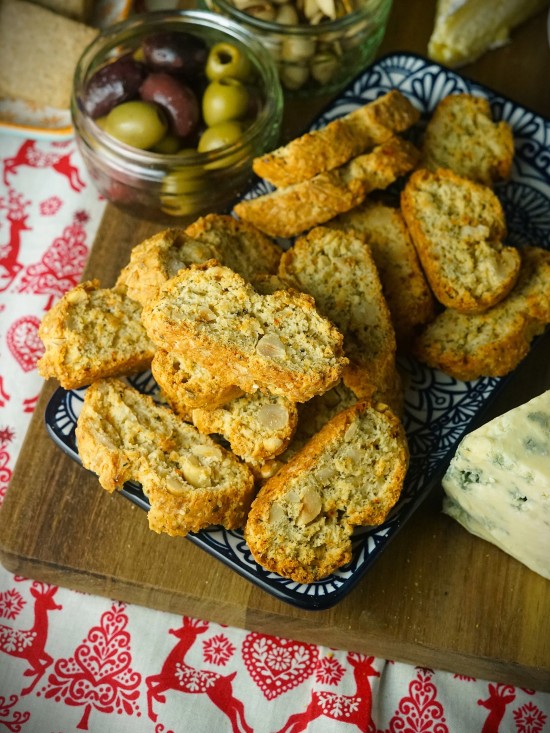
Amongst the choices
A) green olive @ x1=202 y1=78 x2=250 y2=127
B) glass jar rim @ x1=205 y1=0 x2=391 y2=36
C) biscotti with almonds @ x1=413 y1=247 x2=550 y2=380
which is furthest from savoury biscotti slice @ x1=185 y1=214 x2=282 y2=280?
glass jar rim @ x1=205 y1=0 x2=391 y2=36

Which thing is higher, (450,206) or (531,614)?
(450,206)

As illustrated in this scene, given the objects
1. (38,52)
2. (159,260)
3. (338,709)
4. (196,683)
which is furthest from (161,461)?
(38,52)

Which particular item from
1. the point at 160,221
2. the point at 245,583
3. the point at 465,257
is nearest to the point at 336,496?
the point at 245,583

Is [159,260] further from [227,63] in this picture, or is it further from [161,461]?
[227,63]

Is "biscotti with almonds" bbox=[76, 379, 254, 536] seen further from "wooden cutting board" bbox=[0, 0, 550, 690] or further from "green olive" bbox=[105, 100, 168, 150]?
"green olive" bbox=[105, 100, 168, 150]

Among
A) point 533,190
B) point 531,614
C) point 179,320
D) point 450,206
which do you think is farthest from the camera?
point 533,190

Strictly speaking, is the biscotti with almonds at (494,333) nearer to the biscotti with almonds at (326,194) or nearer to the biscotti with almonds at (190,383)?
the biscotti with almonds at (326,194)

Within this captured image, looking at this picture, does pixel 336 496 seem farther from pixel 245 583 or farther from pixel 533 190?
pixel 533 190
